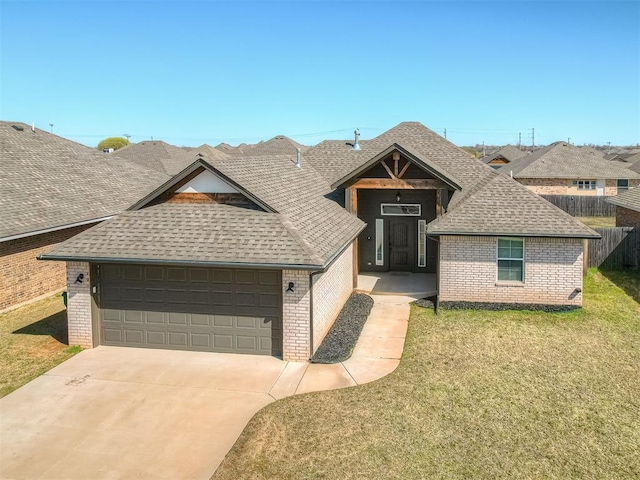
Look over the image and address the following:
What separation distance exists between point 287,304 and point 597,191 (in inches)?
1638

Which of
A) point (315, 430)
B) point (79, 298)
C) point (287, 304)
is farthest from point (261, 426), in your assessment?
point (79, 298)

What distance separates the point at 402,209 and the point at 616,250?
335 inches

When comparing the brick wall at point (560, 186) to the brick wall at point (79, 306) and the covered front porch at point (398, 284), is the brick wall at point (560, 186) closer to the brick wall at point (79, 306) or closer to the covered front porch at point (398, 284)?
the covered front porch at point (398, 284)

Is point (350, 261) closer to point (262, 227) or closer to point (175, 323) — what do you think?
point (262, 227)

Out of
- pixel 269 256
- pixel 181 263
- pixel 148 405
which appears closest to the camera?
pixel 148 405

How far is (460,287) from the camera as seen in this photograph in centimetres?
1532

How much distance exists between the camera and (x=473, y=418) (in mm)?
8688

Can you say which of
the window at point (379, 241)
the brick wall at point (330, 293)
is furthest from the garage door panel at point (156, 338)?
the window at point (379, 241)

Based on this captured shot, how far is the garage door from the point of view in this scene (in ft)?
37.9

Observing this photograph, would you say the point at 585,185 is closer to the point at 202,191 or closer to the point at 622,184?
the point at 622,184

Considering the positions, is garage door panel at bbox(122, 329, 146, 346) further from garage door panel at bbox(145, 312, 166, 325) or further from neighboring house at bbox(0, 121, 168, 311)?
neighboring house at bbox(0, 121, 168, 311)

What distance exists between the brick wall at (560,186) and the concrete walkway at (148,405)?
3645 cm

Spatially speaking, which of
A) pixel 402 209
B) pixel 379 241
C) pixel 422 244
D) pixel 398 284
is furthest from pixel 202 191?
pixel 422 244

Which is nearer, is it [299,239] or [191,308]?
[299,239]
